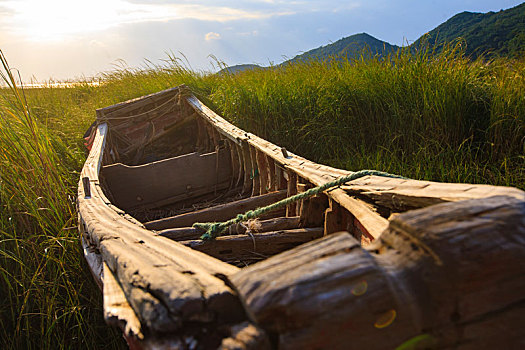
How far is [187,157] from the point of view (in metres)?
3.78

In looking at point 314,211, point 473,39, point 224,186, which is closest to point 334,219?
point 314,211

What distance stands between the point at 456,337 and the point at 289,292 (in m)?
0.38

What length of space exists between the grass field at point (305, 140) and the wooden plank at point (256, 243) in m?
0.91

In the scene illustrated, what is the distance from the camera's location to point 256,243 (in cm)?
211

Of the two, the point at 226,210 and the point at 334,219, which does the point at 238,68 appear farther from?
the point at 334,219

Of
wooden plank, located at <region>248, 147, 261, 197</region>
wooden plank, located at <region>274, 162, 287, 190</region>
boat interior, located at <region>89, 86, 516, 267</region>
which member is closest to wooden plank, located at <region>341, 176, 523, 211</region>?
boat interior, located at <region>89, 86, 516, 267</region>

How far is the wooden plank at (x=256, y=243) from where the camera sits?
2.06 meters

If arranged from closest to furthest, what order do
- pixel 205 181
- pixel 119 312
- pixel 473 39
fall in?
pixel 119 312, pixel 205 181, pixel 473 39

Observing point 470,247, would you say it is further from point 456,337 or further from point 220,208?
point 220,208

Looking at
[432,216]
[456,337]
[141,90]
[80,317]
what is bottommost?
[80,317]

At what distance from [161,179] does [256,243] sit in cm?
180

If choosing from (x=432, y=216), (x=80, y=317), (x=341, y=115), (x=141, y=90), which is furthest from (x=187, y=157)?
(x=141, y=90)

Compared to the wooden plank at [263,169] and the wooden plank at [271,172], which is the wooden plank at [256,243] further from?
the wooden plank at [263,169]

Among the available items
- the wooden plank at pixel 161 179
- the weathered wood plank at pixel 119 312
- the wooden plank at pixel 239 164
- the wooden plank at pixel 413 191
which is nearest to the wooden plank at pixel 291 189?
the wooden plank at pixel 413 191
